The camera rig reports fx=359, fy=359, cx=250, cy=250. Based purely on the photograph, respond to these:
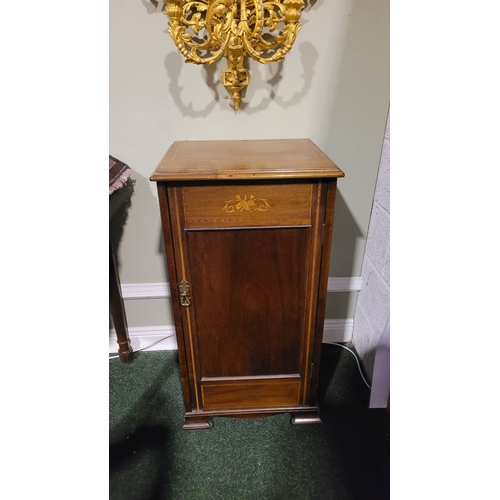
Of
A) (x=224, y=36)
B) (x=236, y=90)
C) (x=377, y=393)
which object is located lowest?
(x=377, y=393)

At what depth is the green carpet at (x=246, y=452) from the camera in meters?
1.07

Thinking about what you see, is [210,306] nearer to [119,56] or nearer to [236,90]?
[236,90]

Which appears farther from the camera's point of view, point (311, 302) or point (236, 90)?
point (236, 90)

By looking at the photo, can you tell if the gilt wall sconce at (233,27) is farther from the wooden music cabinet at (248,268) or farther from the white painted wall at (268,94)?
the wooden music cabinet at (248,268)

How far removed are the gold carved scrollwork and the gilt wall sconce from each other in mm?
469

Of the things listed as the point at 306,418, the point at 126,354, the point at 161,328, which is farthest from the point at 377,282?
the point at 126,354

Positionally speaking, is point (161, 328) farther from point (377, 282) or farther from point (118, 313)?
point (377, 282)

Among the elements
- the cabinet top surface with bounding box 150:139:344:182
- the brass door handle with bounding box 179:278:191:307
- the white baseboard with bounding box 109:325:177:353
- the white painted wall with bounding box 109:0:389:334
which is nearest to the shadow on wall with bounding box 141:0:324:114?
the white painted wall with bounding box 109:0:389:334

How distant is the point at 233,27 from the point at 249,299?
30.9 inches

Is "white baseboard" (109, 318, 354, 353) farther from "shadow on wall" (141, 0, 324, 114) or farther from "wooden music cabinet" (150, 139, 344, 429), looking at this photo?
"shadow on wall" (141, 0, 324, 114)

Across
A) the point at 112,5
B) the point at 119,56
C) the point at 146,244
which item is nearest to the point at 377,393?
the point at 146,244

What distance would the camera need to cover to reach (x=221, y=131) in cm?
123

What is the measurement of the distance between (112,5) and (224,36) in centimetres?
35

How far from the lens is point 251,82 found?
3.85 feet
